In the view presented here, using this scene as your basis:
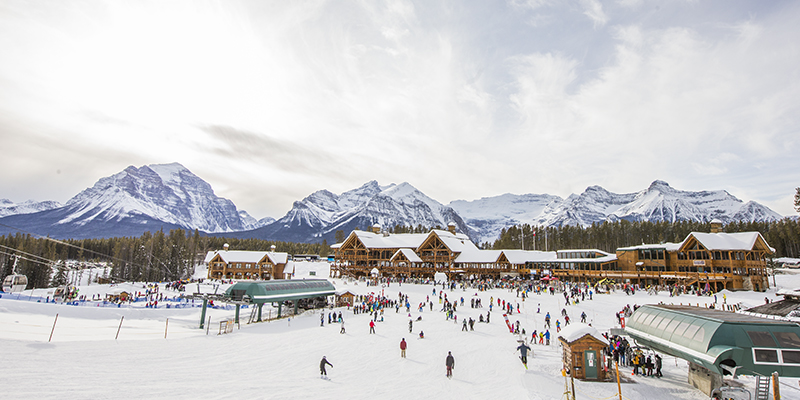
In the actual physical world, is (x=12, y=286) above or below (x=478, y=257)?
below

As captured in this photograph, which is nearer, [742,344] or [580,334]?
[742,344]

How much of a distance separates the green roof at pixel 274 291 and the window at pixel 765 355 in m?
31.5

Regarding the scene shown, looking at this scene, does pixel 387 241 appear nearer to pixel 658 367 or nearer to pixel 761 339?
pixel 658 367

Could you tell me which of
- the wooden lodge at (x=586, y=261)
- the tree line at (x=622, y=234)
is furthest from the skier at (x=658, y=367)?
the tree line at (x=622, y=234)

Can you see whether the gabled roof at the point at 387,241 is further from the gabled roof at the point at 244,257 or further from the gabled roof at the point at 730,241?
the gabled roof at the point at 730,241

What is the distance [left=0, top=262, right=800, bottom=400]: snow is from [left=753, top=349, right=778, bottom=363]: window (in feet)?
10.7

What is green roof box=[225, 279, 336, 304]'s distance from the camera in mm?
32781

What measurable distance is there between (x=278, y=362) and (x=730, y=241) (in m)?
56.0

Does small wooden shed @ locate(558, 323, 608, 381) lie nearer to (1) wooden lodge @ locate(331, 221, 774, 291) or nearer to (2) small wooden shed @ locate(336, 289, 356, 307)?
(2) small wooden shed @ locate(336, 289, 356, 307)

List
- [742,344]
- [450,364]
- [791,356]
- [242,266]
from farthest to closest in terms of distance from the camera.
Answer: [242,266] → [450,364] → [742,344] → [791,356]

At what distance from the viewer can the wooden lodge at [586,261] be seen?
46594mm

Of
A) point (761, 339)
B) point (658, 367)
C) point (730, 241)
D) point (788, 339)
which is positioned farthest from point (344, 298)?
point (730, 241)

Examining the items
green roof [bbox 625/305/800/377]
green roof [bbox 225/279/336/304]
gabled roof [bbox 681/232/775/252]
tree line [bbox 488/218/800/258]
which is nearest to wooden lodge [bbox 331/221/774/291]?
gabled roof [bbox 681/232/775/252]

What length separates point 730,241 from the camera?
47812 millimetres
